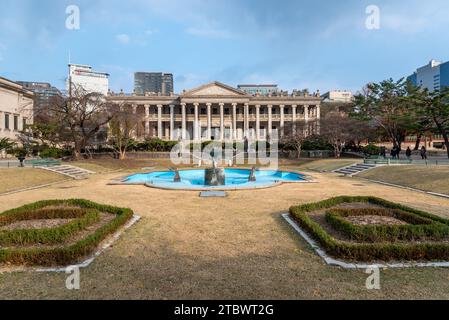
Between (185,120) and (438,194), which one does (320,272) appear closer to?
(438,194)

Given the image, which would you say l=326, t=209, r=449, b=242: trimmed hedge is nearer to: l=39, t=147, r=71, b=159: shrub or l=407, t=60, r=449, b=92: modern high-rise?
l=39, t=147, r=71, b=159: shrub

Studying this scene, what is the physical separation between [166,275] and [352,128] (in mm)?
39635

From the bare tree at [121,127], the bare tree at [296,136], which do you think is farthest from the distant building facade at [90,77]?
the bare tree at [296,136]

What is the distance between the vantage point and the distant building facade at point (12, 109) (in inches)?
1495

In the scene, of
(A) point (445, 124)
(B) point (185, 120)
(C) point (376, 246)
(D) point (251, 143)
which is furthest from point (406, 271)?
(B) point (185, 120)

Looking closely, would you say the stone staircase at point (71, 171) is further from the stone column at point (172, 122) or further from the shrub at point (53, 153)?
the stone column at point (172, 122)

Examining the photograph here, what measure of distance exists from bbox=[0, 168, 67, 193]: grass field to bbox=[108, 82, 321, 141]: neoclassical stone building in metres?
42.3

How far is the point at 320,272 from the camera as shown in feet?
15.6

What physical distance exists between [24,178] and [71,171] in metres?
5.20

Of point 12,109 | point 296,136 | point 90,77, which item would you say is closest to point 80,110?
point 12,109

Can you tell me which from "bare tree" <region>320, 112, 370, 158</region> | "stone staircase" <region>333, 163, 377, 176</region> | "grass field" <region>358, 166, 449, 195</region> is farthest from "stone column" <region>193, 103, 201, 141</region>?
"grass field" <region>358, 166, 449, 195</region>

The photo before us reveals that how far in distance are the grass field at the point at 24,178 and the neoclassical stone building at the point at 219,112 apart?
4231 cm

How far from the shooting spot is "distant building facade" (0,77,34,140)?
3797cm

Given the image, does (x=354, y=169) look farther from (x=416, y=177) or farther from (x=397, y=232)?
(x=397, y=232)
